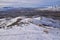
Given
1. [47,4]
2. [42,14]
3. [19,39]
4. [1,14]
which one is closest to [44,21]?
[42,14]

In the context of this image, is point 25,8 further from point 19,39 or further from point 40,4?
point 19,39

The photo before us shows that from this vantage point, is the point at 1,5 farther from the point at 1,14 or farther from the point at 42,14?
the point at 42,14

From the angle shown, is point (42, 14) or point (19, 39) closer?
point (19, 39)

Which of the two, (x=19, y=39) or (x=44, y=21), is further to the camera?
(x=44, y=21)

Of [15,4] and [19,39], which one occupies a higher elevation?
[15,4]

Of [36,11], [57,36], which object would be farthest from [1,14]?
[57,36]

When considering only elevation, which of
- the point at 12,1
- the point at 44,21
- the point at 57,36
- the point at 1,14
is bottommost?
the point at 57,36
